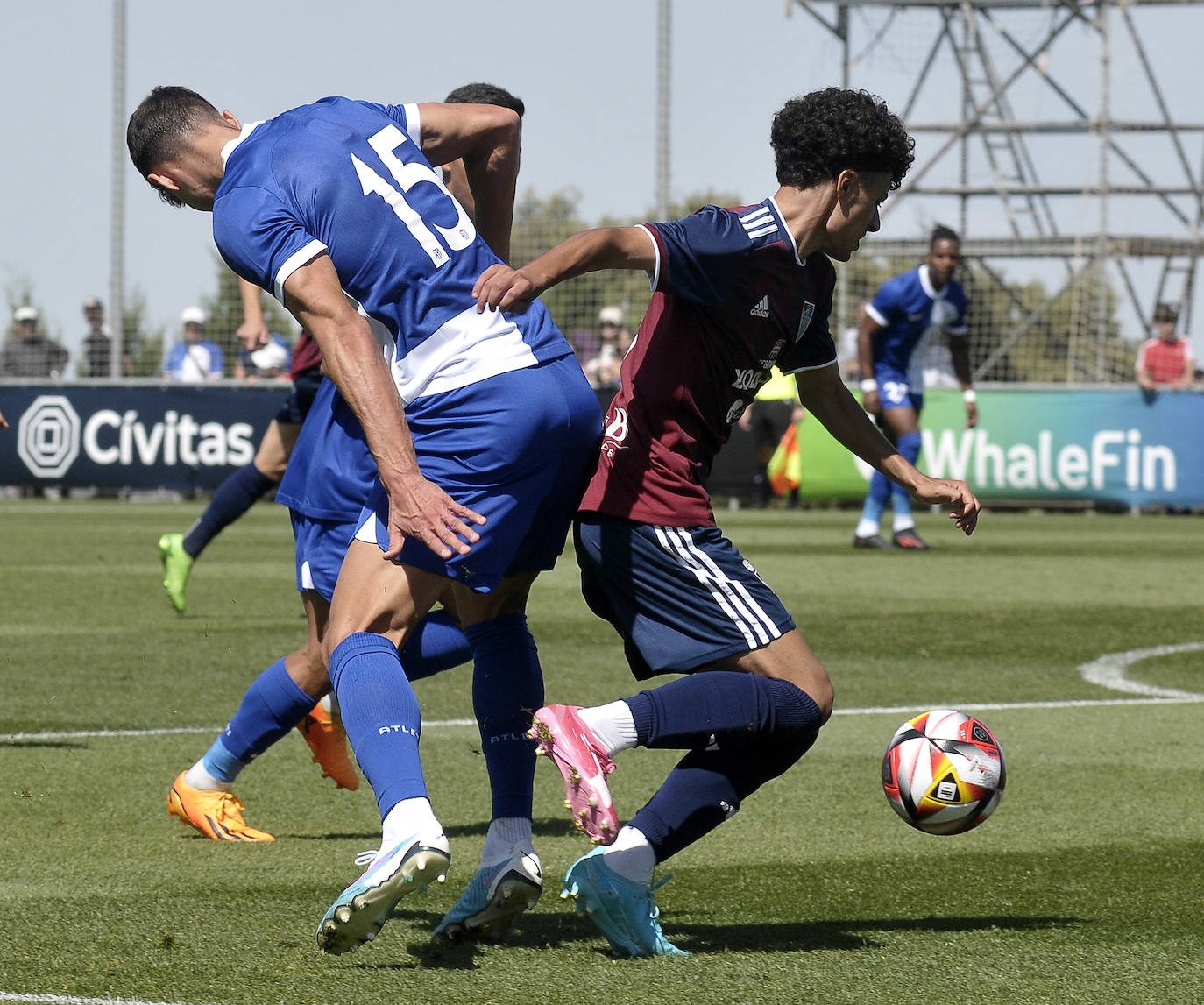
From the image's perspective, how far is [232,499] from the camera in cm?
868

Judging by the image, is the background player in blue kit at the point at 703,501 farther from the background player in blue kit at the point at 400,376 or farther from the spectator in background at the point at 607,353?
the spectator in background at the point at 607,353

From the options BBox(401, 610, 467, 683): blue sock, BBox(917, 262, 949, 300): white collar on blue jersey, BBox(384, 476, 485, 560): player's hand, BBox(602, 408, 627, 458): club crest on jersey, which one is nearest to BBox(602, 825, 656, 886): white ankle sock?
BBox(384, 476, 485, 560): player's hand

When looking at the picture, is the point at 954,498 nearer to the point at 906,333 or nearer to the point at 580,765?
the point at 580,765

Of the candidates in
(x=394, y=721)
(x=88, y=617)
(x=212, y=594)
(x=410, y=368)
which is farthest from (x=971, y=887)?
(x=212, y=594)

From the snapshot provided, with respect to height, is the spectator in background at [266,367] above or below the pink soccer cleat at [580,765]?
above

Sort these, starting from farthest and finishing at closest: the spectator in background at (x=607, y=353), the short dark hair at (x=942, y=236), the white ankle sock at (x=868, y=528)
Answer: the spectator in background at (x=607, y=353)
the white ankle sock at (x=868, y=528)
the short dark hair at (x=942, y=236)

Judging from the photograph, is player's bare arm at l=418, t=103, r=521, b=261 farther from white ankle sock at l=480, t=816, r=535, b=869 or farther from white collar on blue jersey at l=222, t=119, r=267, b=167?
white ankle sock at l=480, t=816, r=535, b=869

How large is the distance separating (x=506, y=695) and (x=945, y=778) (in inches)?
37.6

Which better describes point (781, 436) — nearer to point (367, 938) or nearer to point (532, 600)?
point (532, 600)

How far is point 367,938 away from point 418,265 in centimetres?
126

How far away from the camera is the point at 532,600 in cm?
1057

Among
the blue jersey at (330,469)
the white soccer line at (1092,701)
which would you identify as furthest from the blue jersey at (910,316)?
the blue jersey at (330,469)

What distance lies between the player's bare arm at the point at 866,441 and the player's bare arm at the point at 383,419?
3.53ft

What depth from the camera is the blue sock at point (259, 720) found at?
440 cm
